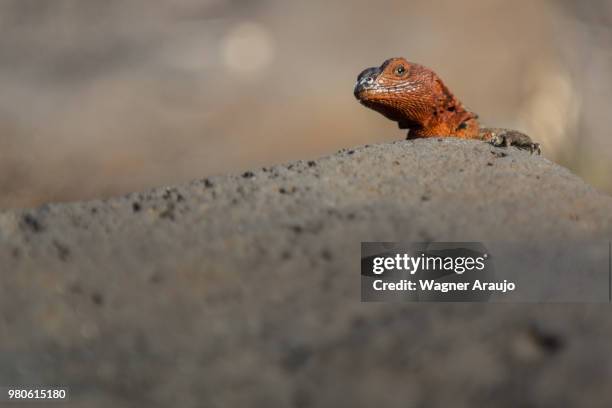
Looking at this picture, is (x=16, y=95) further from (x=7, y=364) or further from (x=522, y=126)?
(x=7, y=364)

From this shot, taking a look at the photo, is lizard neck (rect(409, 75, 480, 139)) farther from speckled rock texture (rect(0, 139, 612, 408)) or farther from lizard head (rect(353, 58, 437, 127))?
speckled rock texture (rect(0, 139, 612, 408))

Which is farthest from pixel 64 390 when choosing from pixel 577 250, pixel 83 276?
pixel 577 250

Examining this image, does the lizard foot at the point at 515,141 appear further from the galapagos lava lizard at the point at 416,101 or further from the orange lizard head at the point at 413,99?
the orange lizard head at the point at 413,99

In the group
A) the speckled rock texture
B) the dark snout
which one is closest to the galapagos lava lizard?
the dark snout

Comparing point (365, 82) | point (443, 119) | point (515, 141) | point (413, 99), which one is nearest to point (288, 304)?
point (515, 141)

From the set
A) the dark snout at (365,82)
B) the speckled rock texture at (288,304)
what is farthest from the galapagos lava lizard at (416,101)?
the speckled rock texture at (288,304)

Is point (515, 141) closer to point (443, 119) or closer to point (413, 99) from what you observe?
point (443, 119)

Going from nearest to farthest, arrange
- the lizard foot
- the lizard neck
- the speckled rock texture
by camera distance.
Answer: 1. the speckled rock texture
2. the lizard foot
3. the lizard neck
